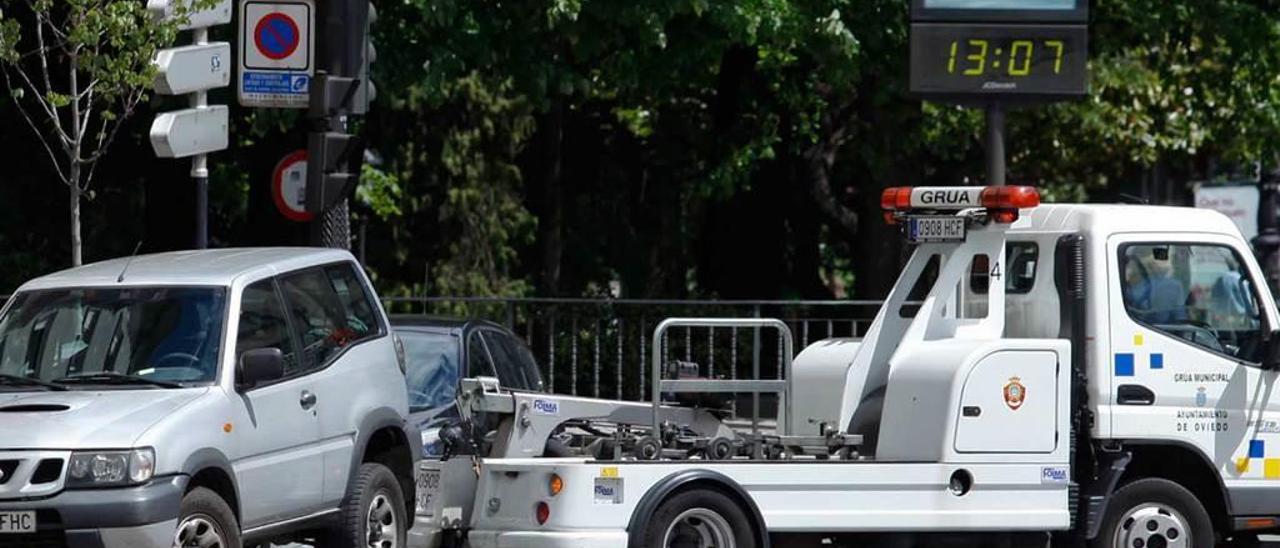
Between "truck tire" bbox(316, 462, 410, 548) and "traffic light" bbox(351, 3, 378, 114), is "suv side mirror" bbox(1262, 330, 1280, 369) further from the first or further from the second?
"traffic light" bbox(351, 3, 378, 114)

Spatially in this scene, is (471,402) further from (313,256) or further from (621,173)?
(621,173)

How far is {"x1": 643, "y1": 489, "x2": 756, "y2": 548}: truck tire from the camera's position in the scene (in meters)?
11.1

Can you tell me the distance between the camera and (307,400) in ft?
37.8

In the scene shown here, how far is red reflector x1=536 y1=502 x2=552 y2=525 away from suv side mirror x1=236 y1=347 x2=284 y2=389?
1.47 m

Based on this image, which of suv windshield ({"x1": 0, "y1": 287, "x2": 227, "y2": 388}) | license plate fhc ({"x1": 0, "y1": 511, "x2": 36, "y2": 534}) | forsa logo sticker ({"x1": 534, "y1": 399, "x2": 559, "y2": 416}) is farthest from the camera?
forsa logo sticker ({"x1": 534, "y1": 399, "x2": 559, "y2": 416})

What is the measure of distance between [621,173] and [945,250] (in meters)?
17.8

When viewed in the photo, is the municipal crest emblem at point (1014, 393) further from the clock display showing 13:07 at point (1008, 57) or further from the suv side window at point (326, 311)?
the clock display showing 13:07 at point (1008, 57)

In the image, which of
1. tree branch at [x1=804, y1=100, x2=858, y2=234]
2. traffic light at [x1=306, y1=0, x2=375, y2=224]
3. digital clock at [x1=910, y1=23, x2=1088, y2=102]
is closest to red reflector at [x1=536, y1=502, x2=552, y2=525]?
traffic light at [x1=306, y1=0, x2=375, y2=224]

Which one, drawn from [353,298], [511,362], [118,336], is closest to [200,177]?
[511,362]

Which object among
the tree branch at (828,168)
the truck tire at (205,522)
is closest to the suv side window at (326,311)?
the truck tire at (205,522)

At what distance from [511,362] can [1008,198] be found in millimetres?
4499

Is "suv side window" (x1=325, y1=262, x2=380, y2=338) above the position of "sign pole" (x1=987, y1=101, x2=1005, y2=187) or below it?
below

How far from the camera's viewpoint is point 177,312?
11.3 metres

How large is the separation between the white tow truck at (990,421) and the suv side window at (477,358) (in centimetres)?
282
